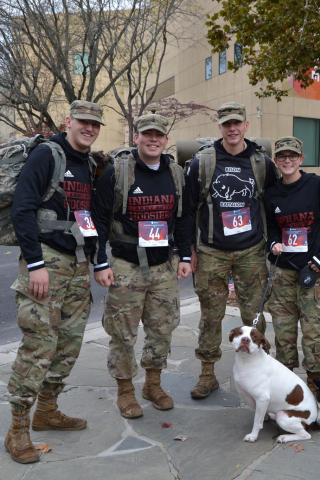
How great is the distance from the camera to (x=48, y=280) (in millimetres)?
3066

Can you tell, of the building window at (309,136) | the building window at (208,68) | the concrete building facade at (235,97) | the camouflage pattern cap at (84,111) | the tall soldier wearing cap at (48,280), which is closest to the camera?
the tall soldier wearing cap at (48,280)

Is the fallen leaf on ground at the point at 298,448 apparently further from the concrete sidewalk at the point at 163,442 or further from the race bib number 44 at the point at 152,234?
the race bib number 44 at the point at 152,234

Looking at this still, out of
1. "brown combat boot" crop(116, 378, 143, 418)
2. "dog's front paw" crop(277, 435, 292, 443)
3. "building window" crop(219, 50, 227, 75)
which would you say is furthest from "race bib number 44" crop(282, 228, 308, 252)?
"building window" crop(219, 50, 227, 75)

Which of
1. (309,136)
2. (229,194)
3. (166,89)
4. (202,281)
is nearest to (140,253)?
(202,281)

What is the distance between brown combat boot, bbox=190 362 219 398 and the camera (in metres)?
4.03

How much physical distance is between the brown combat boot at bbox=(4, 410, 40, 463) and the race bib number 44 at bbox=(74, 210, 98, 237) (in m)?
1.21

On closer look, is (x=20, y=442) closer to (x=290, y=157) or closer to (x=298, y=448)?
(x=298, y=448)

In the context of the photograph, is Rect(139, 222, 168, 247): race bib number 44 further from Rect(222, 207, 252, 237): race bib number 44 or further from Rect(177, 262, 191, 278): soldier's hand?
Rect(222, 207, 252, 237): race bib number 44

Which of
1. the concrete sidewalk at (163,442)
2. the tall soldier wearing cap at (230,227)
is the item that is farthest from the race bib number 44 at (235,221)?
the concrete sidewalk at (163,442)

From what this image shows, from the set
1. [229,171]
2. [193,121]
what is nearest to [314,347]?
[229,171]

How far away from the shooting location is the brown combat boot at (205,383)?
403cm

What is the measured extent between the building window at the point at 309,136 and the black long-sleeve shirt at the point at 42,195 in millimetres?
20297

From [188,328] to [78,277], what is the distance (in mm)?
2862

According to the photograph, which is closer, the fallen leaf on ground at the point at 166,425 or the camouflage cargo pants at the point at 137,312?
the fallen leaf on ground at the point at 166,425
